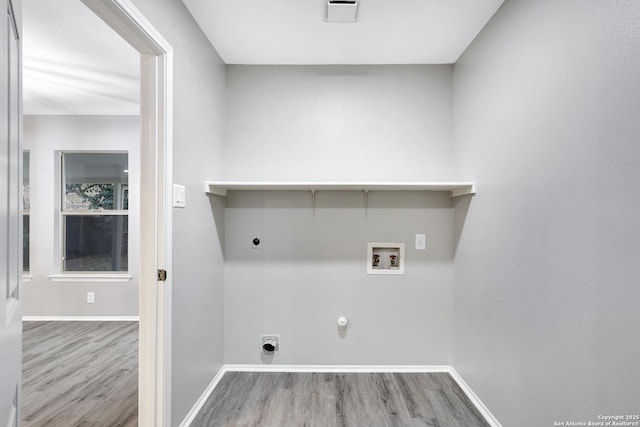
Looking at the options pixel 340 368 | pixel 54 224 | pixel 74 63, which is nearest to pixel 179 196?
pixel 340 368

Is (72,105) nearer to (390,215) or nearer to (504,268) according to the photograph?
(390,215)

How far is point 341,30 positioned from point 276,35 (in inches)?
17.1

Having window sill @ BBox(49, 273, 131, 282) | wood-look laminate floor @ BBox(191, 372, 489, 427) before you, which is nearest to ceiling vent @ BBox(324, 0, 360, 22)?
wood-look laminate floor @ BBox(191, 372, 489, 427)

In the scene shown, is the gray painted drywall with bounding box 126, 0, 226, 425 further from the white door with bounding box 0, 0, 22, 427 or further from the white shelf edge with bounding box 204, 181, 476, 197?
the white door with bounding box 0, 0, 22, 427

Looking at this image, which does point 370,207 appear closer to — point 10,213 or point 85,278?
point 10,213

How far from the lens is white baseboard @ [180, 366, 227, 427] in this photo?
188cm

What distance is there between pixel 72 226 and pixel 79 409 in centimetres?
270

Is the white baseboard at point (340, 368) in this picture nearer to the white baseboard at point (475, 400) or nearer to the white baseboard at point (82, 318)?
the white baseboard at point (475, 400)

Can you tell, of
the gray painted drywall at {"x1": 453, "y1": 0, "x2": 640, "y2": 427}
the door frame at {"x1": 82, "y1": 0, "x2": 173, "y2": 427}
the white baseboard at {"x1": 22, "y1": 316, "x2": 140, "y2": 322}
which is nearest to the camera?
the gray painted drywall at {"x1": 453, "y1": 0, "x2": 640, "y2": 427}

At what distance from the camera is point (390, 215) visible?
2.56 m

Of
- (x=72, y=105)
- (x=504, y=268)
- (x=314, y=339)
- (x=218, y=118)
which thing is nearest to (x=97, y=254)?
(x=72, y=105)

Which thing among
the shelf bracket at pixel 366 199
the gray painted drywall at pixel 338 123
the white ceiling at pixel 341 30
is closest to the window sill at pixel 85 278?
the gray painted drywall at pixel 338 123

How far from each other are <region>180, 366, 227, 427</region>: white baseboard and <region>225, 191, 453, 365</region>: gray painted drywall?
147 millimetres

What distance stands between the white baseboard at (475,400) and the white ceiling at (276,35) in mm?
2396
